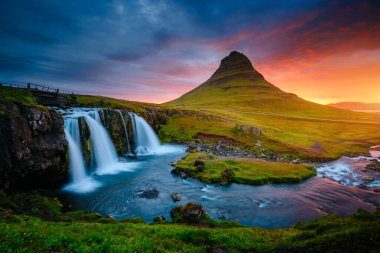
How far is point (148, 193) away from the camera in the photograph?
26766mm

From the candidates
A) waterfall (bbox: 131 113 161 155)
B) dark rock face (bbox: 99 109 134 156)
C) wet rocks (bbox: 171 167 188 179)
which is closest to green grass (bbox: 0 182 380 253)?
wet rocks (bbox: 171 167 188 179)

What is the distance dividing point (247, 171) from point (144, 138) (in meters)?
33.2

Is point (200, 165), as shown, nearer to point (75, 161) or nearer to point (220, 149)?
point (220, 149)

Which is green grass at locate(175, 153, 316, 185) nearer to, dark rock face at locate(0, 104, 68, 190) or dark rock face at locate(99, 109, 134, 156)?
dark rock face at locate(99, 109, 134, 156)

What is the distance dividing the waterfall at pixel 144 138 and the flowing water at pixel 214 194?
40.3 feet

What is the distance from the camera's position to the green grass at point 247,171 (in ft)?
103

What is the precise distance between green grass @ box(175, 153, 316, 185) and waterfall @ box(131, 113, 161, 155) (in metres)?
18.4

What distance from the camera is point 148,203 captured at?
78.8 feet

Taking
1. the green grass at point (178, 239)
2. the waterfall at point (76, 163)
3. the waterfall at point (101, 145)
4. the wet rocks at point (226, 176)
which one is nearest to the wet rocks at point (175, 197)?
the wet rocks at point (226, 176)

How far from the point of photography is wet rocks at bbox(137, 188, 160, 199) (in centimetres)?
2588

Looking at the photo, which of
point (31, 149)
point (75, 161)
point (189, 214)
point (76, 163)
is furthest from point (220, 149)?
point (31, 149)

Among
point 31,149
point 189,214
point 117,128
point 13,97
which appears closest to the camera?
point 189,214

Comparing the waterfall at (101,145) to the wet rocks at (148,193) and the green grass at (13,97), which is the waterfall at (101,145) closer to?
the green grass at (13,97)

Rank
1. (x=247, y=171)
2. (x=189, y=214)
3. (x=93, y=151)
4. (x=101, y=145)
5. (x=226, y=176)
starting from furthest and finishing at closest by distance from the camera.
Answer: (x=101, y=145)
(x=93, y=151)
(x=247, y=171)
(x=226, y=176)
(x=189, y=214)
